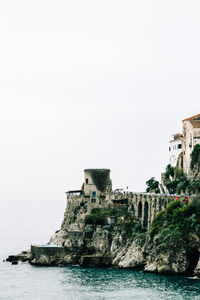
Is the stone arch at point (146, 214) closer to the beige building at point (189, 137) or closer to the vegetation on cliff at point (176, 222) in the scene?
the vegetation on cliff at point (176, 222)

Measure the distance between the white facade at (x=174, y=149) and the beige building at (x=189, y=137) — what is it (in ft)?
16.4

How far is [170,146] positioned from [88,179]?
840 inches

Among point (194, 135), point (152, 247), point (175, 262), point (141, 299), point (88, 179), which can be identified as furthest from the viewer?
point (88, 179)

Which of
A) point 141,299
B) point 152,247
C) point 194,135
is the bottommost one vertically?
point 141,299

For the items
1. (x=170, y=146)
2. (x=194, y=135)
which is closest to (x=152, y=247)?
(x=194, y=135)

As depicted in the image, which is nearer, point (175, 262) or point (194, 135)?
point (175, 262)

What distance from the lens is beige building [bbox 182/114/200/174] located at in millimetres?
124000

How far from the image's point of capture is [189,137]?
4963 inches

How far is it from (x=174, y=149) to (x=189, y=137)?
39.9 ft

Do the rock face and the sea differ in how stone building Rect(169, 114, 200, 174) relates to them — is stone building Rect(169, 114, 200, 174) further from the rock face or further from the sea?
the sea

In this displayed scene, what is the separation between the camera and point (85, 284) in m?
97.6

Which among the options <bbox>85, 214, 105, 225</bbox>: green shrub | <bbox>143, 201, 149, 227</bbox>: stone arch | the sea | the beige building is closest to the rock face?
<bbox>85, 214, 105, 225</bbox>: green shrub

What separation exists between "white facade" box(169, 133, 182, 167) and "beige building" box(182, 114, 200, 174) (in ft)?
16.4

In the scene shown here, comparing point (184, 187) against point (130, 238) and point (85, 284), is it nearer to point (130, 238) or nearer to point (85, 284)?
point (130, 238)
